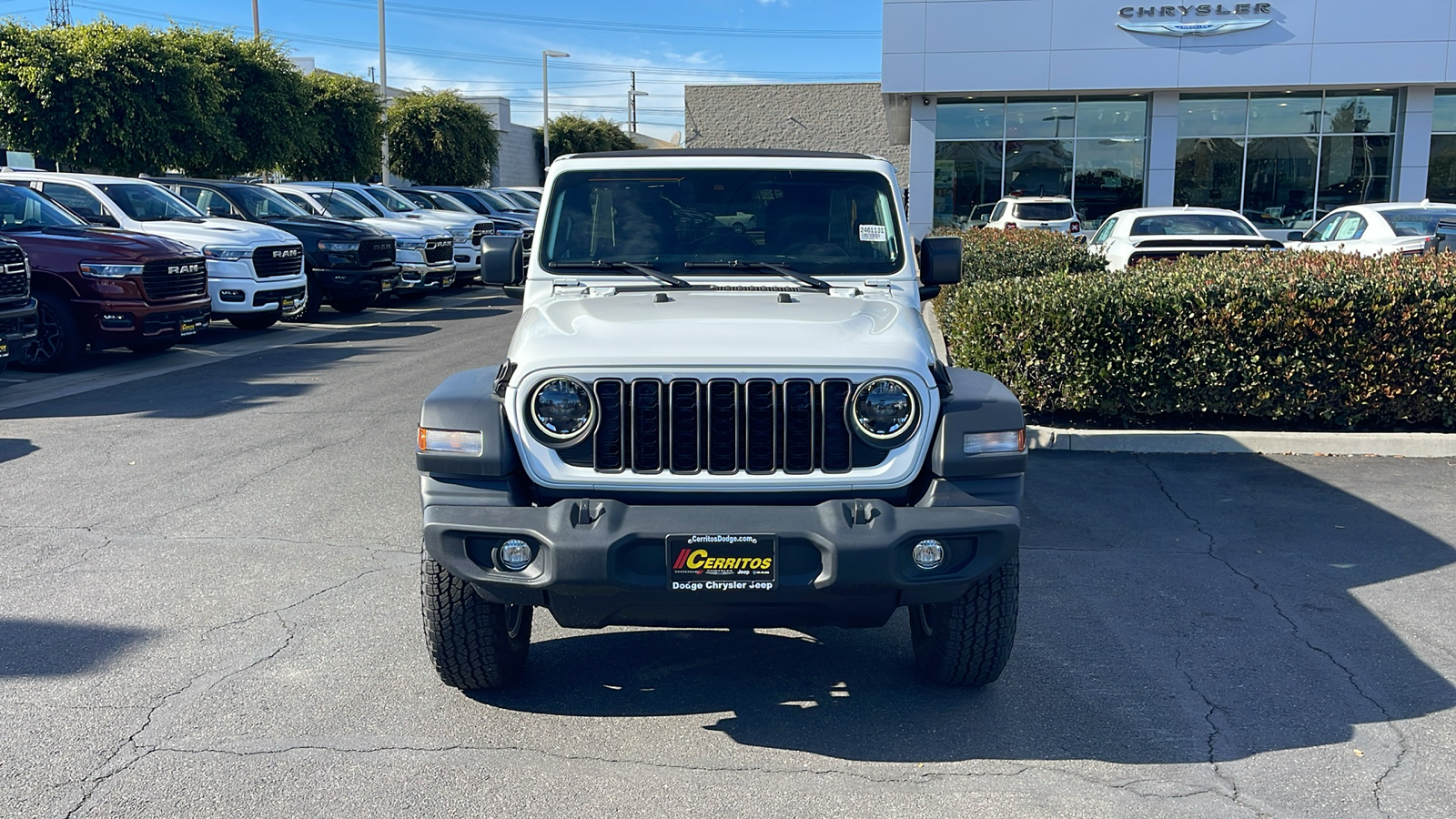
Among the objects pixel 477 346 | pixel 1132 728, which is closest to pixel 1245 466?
pixel 1132 728

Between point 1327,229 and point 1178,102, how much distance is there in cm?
1258

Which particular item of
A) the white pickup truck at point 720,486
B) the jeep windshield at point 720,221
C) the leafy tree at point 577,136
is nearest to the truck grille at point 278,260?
the jeep windshield at point 720,221

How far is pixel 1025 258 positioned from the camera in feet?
43.2

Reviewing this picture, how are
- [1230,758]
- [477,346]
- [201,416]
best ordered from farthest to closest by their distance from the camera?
[477,346] < [201,416] < [1230,758]

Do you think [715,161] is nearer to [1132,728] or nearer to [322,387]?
[1132,728]

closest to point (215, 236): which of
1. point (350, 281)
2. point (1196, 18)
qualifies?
point (350, 281)

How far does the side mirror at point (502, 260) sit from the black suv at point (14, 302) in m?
6.81

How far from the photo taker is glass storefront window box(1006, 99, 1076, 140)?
91.8 feet

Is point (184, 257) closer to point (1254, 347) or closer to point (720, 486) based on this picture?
point (1254, 347)

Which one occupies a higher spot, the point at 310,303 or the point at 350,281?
the point at 350,281

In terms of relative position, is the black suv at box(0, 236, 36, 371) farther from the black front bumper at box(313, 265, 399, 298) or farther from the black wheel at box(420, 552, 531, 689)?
the black wheel at box(420, 552, 531, 689)

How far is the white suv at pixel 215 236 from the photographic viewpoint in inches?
554

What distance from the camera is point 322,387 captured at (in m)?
11.1

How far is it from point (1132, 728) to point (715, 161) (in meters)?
2.89
